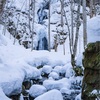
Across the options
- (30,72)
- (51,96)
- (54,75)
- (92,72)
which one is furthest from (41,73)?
(92,72)

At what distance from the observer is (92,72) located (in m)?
7.02

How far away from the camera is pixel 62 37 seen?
105 feet

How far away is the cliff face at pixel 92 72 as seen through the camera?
6.70m

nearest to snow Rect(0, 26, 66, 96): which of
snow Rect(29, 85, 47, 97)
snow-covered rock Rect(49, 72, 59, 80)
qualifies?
snow Rect(29, 85, 47, 97)

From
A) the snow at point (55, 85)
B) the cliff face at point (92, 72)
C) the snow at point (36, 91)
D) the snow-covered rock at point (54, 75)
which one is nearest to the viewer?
the cliff face at point (92, 72)

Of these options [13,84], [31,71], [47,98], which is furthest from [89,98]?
[31,71]

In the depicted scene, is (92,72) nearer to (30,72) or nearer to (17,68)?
(17,68)

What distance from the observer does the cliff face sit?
6695mm

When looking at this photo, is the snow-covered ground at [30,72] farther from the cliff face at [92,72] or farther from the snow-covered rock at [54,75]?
the cliff face at [92,72]

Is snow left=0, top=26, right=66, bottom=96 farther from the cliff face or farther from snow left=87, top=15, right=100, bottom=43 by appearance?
snow left=87, top=15, right=100, bottom=43

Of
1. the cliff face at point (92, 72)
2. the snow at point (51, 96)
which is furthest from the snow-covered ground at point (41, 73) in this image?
the cliff face at point (92, 72)

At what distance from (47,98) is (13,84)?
172 centimetres

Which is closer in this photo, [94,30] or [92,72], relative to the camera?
[94,30]

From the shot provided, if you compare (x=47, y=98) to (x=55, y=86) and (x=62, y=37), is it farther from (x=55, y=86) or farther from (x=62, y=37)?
(x=62, y=37)
